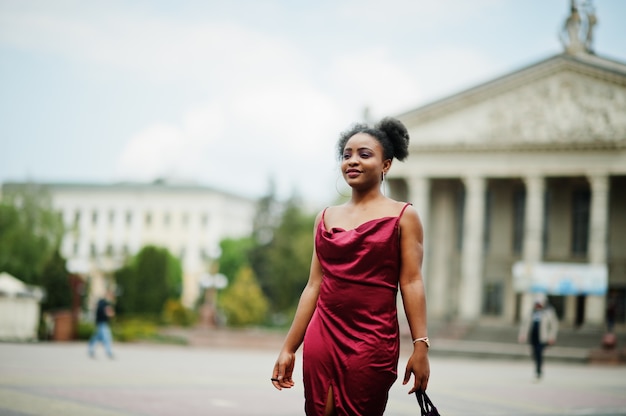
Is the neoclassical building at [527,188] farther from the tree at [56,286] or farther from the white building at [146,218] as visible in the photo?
the white building at [146,218]

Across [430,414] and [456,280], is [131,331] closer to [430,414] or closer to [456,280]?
[456,280]

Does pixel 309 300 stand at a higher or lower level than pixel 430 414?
higher

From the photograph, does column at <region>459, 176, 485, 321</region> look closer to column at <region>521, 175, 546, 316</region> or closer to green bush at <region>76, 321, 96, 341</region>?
column at <region>521, 175, 546, 316</region>

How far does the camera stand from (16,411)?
9117 millimetres

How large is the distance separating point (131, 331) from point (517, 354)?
1471cm

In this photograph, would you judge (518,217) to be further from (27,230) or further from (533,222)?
(27,230)

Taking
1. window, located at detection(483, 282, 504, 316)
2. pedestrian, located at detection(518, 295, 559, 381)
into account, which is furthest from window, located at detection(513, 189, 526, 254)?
pedestrian, located at detection(518, 295, 559, 381)

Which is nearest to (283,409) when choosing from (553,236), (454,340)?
(454,340)

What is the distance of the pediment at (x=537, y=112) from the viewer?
48219 millimetres

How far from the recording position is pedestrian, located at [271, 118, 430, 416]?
4.53 metres

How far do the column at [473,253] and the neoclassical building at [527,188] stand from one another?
65 mm

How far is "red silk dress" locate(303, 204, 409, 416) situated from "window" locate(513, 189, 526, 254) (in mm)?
52798

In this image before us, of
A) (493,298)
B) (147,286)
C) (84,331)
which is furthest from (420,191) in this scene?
(84,331)

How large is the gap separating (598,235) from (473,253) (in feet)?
22.7
